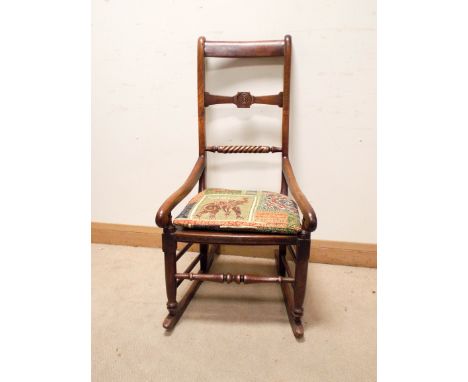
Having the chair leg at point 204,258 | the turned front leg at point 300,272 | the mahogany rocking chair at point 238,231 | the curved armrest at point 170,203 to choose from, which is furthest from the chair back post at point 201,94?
the turned front leg at point 300,272

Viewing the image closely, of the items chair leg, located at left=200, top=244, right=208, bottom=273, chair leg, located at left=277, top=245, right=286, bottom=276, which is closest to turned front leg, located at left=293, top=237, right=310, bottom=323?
chair leg, located at left=277, top=245, right=286, bottom=276

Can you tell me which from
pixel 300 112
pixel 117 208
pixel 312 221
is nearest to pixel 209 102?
pixel 300 112

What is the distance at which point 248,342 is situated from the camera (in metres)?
0.86

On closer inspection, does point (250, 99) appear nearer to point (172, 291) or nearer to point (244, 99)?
point (244, 99)

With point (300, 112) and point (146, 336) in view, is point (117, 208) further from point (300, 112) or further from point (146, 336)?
point (300, 112)

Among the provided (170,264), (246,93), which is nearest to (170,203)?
(170,264)

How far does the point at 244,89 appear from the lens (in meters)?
1.16

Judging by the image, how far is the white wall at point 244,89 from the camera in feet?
3.57

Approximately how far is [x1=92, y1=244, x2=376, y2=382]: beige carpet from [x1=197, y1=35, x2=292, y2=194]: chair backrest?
1.39 feet

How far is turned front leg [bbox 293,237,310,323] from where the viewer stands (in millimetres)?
791

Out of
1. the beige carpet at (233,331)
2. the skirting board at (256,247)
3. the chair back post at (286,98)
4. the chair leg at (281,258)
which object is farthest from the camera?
the skirting board at (256,247)

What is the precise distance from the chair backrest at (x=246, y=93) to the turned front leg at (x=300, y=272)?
0.33 m

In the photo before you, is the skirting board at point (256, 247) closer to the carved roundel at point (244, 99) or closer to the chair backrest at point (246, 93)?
the chair backrest at point (246, 93)

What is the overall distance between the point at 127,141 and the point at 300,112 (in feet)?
2.48
